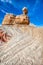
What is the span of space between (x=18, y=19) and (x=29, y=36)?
63.6 inches

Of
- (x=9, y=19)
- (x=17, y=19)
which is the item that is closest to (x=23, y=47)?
(x=17, y=19)

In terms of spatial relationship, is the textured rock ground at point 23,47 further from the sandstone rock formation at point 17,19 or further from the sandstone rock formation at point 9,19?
the sandstone rock formation at point 9,19

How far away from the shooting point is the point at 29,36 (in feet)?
22.4

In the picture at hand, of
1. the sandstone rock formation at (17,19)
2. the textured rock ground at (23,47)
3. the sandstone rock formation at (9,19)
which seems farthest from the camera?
the sandstone rock formation at (9,19)

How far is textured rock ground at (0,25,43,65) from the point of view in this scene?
18.9 feet

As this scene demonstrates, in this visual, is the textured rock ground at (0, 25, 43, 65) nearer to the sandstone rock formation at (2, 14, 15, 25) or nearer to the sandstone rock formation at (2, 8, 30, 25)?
the sandstone rock formation at (2, 8, 30, 25)

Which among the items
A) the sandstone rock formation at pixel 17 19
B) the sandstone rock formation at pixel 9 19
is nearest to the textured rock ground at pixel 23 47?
the sandstone rock formation at pixel 17 19

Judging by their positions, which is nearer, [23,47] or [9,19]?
[23,47]

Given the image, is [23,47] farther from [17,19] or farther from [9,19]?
[9,19]

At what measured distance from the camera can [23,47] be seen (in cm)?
629

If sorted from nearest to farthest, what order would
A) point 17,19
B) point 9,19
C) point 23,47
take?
1. point 23,47
2. point 17,19
3. point 9,19

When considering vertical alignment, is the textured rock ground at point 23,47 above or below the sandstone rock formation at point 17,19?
below

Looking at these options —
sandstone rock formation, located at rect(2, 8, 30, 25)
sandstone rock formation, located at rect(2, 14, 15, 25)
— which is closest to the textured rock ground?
sandstone rock formation, located at rect(2, 8, 30, 25)

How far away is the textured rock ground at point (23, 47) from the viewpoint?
5746 millimetres
